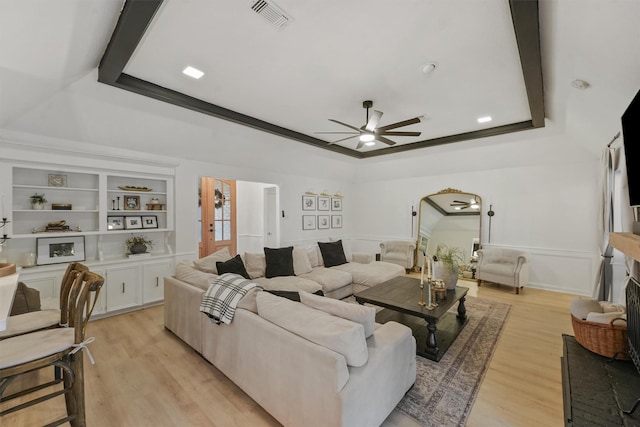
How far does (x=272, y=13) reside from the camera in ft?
6.31

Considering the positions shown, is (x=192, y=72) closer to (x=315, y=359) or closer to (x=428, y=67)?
(x=428, y=67)

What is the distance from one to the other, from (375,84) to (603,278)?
388 centimetres

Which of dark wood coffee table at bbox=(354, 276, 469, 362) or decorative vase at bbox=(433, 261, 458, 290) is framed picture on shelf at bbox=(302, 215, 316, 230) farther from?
decorative vase at bbox=(433, 261, 458, 290)

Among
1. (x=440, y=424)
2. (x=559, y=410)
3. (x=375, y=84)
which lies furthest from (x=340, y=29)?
(x=559, y=410)

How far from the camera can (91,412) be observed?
1987 mm

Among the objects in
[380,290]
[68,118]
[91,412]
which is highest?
[68,118]

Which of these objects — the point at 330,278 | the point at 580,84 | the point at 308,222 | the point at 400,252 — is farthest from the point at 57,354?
the point at 400,252

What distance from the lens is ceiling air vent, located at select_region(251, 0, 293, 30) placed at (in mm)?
1844

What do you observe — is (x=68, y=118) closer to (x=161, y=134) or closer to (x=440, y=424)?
(x=161, y=134)

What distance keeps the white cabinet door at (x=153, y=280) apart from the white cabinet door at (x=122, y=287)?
93 millimetres

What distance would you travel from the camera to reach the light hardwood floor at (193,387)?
192 cm

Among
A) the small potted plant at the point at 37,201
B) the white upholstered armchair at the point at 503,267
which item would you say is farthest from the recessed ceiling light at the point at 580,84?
the small potted plant at the point at 37,201

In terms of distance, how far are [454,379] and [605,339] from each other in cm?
114

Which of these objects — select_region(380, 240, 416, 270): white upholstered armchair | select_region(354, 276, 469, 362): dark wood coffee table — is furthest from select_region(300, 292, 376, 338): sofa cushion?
select_region(380, 240, 416, 270): white upholstered armchair
